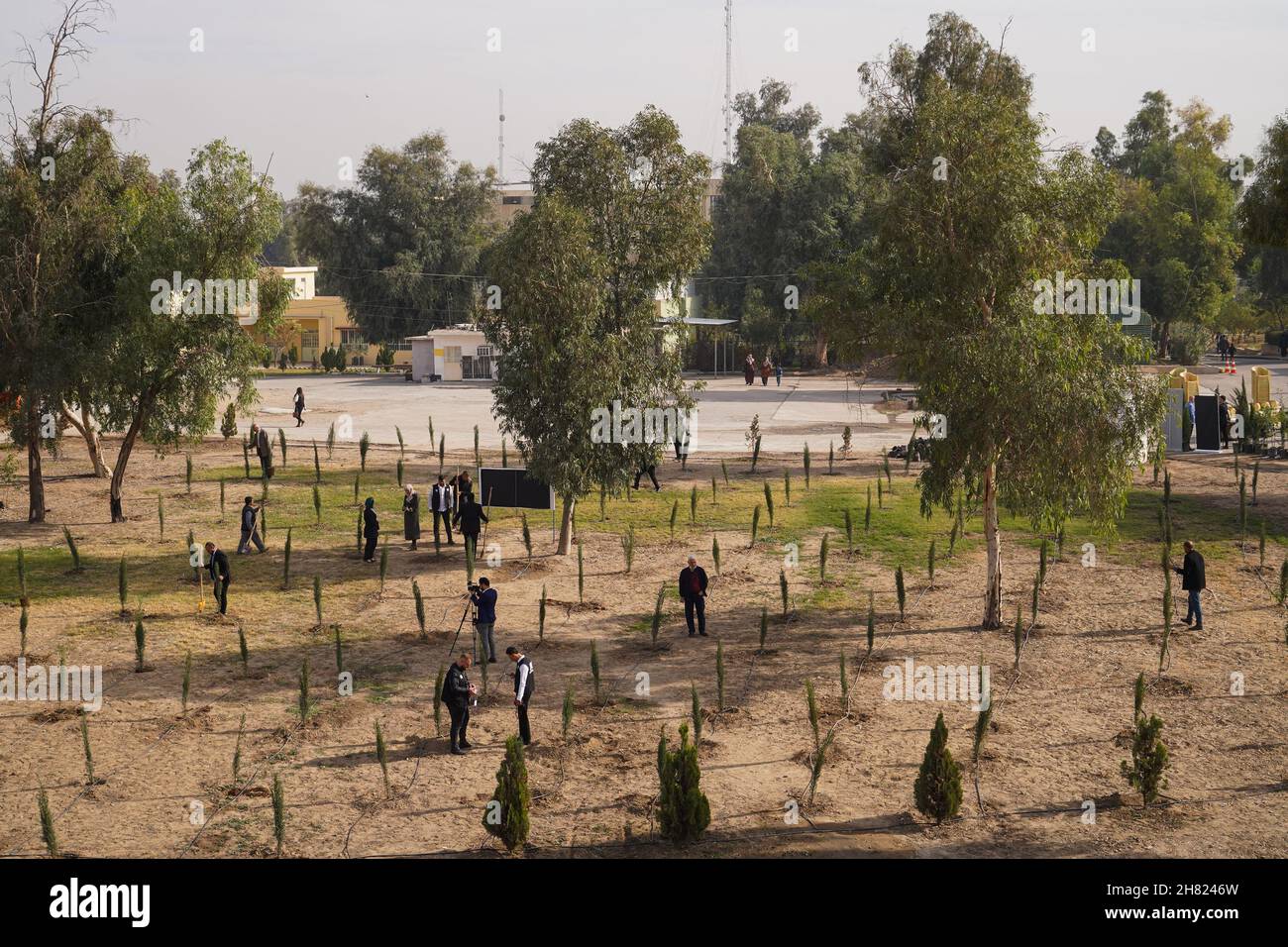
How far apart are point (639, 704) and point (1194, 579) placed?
9474 millimetres

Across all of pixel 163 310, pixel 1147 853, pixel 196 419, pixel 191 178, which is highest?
pixel 191 178

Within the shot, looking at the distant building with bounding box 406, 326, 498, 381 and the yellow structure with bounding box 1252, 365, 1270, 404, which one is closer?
the yellow structure with bounding box 1252, 365, 1270, 404

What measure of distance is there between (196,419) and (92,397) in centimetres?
246

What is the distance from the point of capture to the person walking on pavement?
51.0ft

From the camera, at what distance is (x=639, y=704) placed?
17.5m

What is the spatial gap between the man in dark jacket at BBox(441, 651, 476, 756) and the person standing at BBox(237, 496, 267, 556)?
36.4 ft

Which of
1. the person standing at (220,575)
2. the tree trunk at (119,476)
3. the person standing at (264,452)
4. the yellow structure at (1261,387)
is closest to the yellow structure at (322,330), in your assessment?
the person standing at (264,452)

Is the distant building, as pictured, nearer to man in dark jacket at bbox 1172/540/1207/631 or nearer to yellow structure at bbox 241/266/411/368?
yellow structure at bbox 241/266/411/368

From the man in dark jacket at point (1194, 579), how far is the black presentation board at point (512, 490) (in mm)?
11890

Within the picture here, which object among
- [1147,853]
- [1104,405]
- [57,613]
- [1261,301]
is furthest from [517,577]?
[1261,301]

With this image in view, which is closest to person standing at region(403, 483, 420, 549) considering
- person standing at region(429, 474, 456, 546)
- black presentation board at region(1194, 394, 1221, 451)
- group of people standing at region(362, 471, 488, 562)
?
group of people standing at region(362, 471, 488, 562)

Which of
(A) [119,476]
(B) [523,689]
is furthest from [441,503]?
(B) [523,689]

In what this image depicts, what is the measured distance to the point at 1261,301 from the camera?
3282 inches
